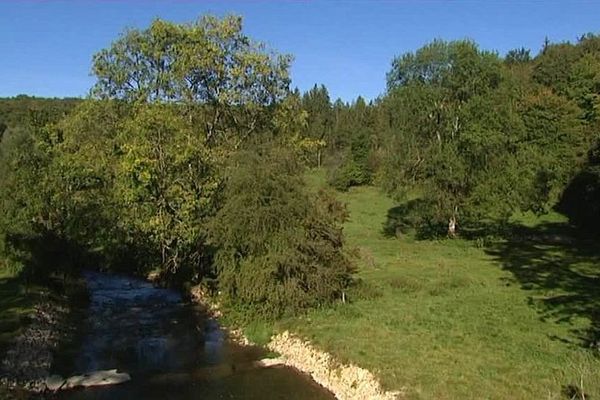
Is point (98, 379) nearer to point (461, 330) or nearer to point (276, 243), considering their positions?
point (276, 243)

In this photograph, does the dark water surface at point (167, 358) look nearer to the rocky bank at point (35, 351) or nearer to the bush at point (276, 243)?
the rocky bank at point (35, 351)

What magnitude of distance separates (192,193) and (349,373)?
17351 mm

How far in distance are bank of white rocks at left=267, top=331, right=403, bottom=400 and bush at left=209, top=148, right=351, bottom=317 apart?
2.56 metres

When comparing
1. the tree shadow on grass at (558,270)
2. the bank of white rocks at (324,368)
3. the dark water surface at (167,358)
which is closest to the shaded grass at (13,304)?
the dark water surface at (167,358)

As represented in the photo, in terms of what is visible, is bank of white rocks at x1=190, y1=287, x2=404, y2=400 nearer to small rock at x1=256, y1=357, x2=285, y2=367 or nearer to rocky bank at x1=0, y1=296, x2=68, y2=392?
small rock at x1=256, y1=357, x2=285, y2=367

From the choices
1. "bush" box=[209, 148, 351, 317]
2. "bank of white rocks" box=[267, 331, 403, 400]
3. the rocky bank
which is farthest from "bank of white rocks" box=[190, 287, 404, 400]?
the rocky bank

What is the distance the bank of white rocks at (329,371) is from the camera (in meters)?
22.8

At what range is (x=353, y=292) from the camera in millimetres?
33594

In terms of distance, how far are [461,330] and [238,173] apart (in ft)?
45.6

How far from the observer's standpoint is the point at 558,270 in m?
40.4

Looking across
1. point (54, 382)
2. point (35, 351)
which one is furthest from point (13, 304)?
point (54, 382)

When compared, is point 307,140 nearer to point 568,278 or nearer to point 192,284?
point 192,284

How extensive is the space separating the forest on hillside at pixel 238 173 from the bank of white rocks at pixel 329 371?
2.78 meters

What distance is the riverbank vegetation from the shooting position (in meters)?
26.6
